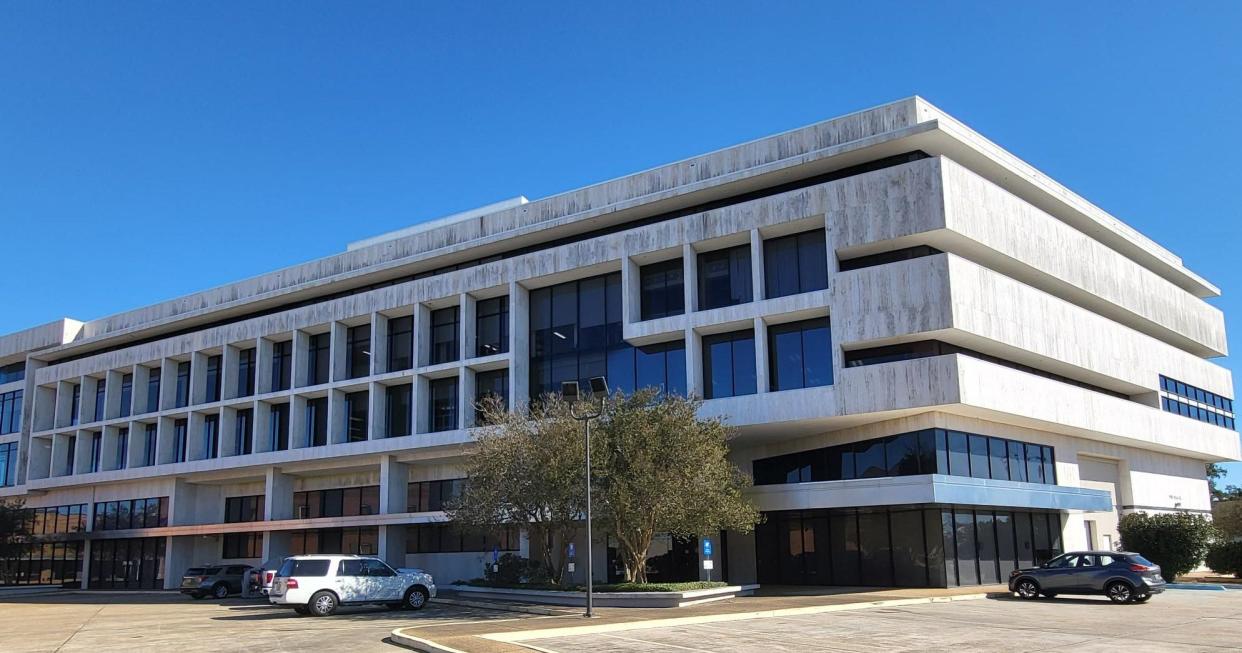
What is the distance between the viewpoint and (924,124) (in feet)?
112

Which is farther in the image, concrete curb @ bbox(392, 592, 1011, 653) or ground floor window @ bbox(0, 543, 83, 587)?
ground floor window @ bbox(0, 543, 83, 587)

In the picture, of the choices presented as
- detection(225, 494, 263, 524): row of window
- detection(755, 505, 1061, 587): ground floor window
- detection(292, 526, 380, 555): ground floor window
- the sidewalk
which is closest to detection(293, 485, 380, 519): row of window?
detection(292, 526, 380, 555): ground floor window

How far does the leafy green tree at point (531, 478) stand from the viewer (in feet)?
101

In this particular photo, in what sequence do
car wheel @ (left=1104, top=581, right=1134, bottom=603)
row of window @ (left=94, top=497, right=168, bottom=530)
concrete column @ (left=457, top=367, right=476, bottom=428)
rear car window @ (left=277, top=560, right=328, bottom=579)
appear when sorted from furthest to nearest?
row of window @ (left=94, top=497, right=168, bottom=530) < concrete column @ (left=457, top=367, right=476, bottom=428) < rear car window @ (left=277, top=560, right=328, bottom=579) < car wheel @ (left=1104, top=581, right=1134, bottom=603)

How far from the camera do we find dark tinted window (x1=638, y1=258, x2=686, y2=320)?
39.6 metres

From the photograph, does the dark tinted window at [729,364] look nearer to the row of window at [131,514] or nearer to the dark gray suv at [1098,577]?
the dark gray suv at [1098,577]

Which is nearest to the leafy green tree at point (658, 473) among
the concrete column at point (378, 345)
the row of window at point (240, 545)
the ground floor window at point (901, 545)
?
the ground floor window at point (901, 545)

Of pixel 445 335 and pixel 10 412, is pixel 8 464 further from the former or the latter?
pixel 445 335

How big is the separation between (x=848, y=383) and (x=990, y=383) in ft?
A: 15.9

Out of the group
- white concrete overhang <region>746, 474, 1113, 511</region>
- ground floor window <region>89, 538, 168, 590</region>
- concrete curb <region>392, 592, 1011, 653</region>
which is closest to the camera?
concrete curb <region>392, 592, 1011, 653</region>

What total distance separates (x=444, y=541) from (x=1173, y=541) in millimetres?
30954

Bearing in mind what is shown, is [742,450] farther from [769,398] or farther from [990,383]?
[990,383]

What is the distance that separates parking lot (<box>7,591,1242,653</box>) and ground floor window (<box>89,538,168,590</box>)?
2656 centimetres

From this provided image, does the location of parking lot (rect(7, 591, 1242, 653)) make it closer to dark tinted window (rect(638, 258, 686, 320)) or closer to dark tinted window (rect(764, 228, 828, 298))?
dark tinted window (rect(764, 228, 828, 298))
